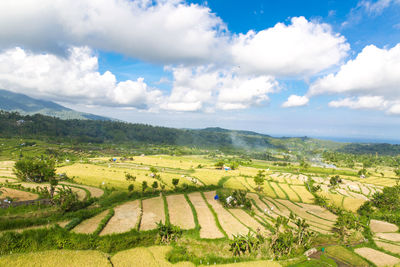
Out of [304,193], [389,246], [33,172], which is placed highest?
[33,172]

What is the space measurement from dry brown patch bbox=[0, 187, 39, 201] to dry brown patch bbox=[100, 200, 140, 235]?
63.5ft

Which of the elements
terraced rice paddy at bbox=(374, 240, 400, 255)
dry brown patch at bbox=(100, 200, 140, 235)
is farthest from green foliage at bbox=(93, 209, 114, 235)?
terraced rice paddy at bbox=(374, 240, 400, 255)

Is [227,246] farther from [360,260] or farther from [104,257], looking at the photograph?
[360,260]

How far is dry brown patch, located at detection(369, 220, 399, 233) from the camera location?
124ft

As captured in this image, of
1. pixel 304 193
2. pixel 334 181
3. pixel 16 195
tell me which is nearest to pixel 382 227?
pixel 304 193

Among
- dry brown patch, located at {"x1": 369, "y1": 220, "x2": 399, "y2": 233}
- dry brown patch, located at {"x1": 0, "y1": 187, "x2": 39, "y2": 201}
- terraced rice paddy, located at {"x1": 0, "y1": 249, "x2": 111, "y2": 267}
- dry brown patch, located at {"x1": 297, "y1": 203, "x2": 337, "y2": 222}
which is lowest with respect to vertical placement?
dry brown patch, located at {"x1": 297, "y1": 203, "x2": 337, "y2": 222}

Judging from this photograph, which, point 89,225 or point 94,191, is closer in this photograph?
point 89,225

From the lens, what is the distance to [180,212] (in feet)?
119

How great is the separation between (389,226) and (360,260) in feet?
69.4

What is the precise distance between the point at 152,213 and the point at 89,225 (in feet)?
32.7

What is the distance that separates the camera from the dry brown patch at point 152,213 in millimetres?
29245

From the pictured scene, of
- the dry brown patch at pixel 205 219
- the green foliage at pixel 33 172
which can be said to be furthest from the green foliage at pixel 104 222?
the green foliage at pixel 33 172

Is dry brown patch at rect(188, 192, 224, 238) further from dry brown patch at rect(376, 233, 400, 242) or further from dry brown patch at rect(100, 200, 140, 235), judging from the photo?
dry brown patch at rect(376, 233, 400, 242)

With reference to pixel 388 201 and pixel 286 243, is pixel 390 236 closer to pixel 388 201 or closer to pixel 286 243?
pixel 388 201
